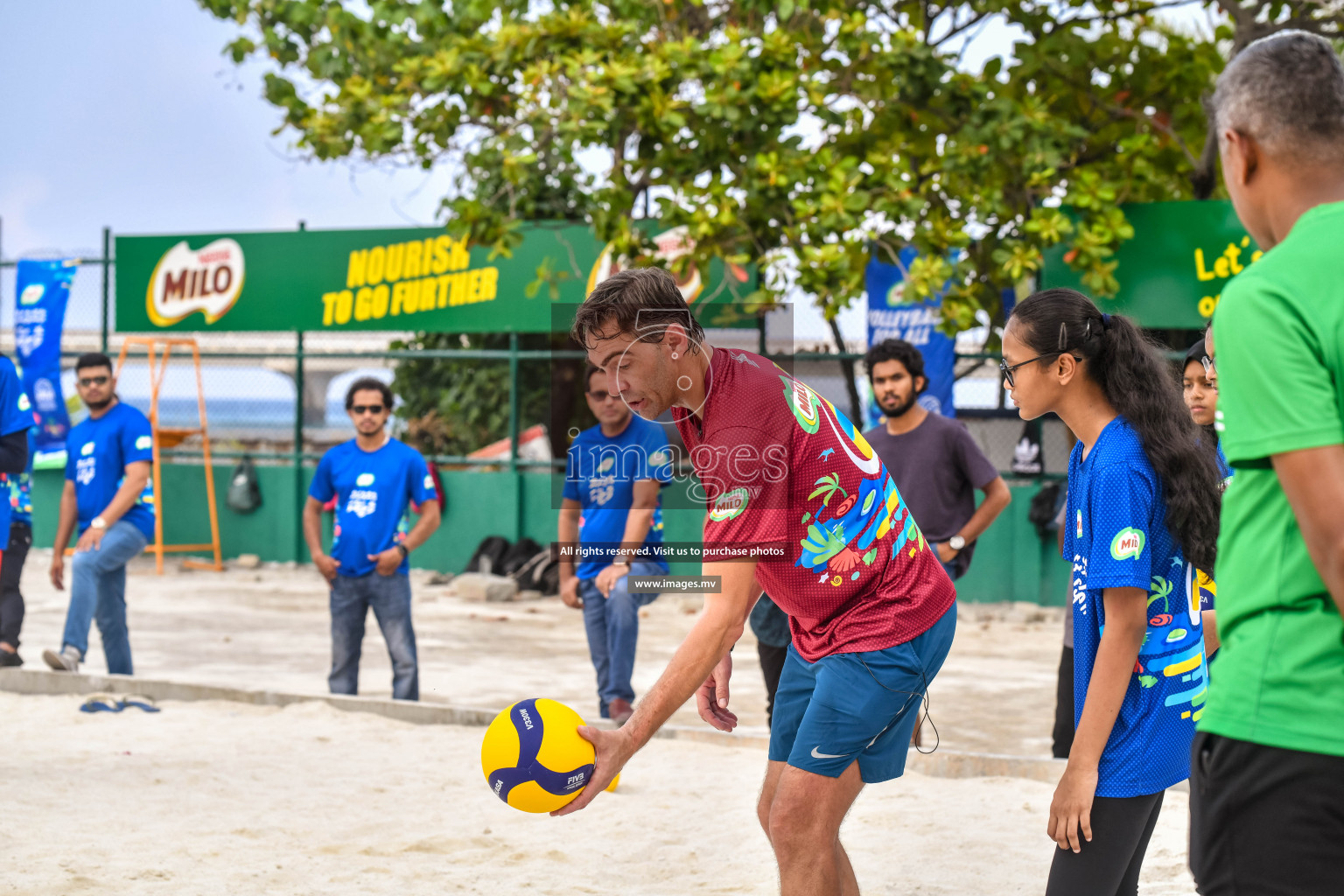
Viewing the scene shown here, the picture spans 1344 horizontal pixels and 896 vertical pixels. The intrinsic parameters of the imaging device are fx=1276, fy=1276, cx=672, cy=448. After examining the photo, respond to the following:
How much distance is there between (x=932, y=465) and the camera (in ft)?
20.3

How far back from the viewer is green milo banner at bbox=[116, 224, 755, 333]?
44.2 ft

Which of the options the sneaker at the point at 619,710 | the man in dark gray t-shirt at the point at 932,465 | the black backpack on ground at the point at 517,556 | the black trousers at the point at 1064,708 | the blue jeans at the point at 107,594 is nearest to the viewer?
the black trousers at the point at 1064,708

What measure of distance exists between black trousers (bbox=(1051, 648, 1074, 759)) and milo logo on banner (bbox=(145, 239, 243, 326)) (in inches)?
490

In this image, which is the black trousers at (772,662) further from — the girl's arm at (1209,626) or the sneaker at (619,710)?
the girl's arm at (1209,626)

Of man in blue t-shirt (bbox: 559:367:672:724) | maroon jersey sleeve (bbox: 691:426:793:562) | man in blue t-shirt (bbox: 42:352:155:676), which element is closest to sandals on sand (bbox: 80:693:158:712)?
man in blue t-shirt (bbox: 42:352:155:676)

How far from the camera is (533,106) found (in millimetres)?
10859

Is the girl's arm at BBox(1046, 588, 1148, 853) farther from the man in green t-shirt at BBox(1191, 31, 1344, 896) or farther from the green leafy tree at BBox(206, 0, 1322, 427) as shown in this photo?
the green leafy tree at BBox(206, 0, 1322, 427)

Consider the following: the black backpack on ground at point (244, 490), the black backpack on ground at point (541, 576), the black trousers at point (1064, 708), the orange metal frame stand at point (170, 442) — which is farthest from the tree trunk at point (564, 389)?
the black trousers at point (1064, 708)

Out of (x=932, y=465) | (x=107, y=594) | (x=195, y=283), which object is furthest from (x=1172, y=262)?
(x=195, y=283)

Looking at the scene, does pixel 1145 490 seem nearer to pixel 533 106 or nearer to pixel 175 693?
pixel 175 693

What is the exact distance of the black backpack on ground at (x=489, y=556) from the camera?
1347 centimetres

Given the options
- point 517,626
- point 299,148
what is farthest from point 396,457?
point 299,148

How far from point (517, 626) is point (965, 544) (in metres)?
5.56

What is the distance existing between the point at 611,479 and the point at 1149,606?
434 centimetres
